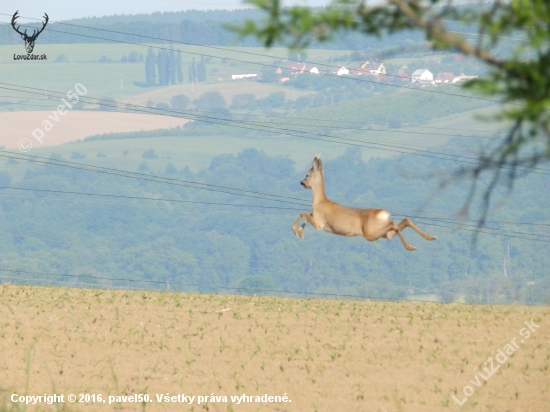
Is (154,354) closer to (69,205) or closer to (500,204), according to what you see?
(500,204)

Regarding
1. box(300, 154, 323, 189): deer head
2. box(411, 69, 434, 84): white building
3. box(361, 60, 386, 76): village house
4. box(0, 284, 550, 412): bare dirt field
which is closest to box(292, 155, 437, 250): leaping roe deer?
box(300, 154, 323, 189): deer head

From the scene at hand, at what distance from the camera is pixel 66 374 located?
14.3 metres

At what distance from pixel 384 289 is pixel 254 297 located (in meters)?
104

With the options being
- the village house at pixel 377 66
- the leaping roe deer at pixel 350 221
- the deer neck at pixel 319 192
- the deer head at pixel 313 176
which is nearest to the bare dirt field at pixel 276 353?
the leaping roe deer at pixel 350 221

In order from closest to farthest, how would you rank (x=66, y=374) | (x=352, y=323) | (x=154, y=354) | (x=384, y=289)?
(x=66, y=374)
(x=154, y=354)
(x=352, y=323)
(x=384, y=289)

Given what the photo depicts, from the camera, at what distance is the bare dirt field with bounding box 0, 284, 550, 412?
1282cm

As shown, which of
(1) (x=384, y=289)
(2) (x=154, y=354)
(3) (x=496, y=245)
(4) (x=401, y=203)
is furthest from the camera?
(4) (x=401, y=203)

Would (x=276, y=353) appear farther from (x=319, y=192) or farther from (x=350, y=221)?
(x=319, y=192)

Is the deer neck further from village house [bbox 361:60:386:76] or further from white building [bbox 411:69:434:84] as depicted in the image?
white building [bbox 411:69:434:84]

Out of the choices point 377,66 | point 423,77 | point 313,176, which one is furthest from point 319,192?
point 423,77

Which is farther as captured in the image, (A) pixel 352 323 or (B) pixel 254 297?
(B) pixel 254 297

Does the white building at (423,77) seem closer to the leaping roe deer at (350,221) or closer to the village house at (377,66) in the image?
the leaping roe deer at (350,221)

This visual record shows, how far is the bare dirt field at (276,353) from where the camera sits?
12820 millimetres

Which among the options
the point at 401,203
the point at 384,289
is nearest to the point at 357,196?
the point at 401,203
